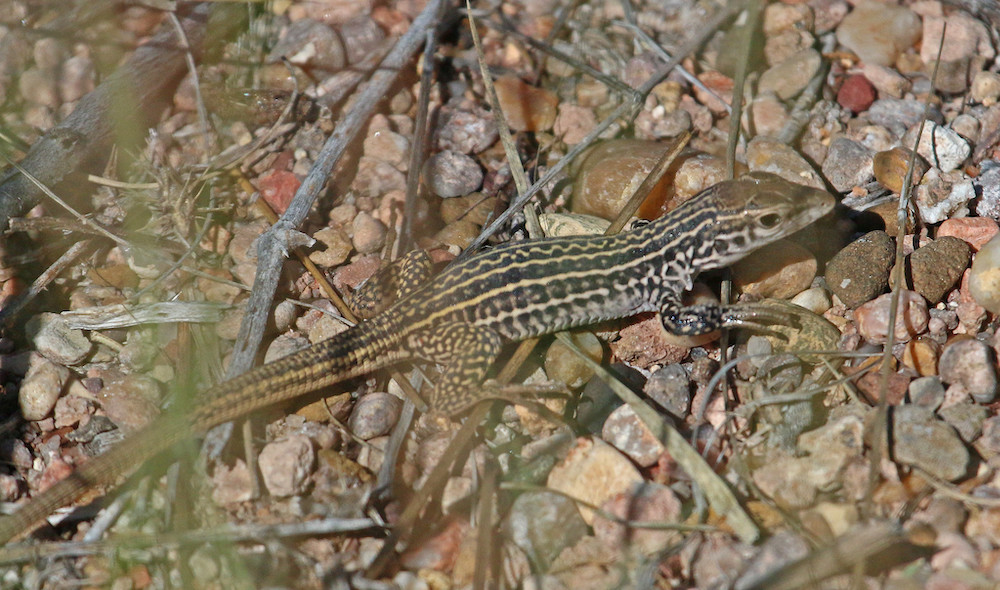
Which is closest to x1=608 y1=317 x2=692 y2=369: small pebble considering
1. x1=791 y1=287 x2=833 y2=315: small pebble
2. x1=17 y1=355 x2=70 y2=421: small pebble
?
x1=791 y1=287 x2=833 y2=315: small pebble

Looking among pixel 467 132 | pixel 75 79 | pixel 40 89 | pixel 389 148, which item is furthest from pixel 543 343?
pixel 40 89

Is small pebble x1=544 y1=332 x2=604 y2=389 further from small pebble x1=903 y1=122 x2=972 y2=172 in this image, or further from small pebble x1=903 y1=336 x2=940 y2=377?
small pebble x1=903 y1=122 x2=972 y2=172

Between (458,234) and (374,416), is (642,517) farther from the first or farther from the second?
(458,234)

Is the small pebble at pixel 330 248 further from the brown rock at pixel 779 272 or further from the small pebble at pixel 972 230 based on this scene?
the small pebble at pixel 972 230

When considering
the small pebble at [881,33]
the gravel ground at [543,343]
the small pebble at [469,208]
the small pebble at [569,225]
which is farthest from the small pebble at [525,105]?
the small pebble at [881,33]

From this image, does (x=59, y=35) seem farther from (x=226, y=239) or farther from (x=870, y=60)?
(x=870, y=60)

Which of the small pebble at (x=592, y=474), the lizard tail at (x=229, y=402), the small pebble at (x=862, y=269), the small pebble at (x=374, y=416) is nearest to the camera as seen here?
the lizard tail at (x=229, y=402)

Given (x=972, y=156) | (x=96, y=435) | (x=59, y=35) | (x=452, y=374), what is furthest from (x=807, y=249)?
(x=59, y=35)
